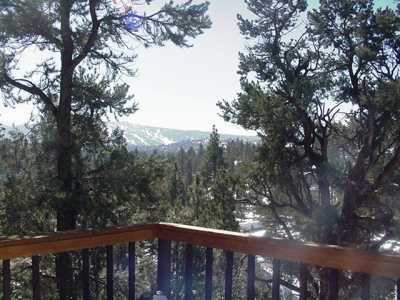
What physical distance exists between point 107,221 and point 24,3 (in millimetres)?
4601

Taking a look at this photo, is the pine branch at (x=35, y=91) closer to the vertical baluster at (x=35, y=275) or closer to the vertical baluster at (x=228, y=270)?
the vertical baluster at (x=35, y=275)

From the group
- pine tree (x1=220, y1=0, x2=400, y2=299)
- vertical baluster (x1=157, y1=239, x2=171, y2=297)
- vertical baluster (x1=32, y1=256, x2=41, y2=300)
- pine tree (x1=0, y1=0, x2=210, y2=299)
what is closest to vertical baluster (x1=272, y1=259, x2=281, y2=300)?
vertical baluster (x1=157, y1=239, x2=171, y2=297)

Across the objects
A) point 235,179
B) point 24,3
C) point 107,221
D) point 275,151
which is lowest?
point 107,221

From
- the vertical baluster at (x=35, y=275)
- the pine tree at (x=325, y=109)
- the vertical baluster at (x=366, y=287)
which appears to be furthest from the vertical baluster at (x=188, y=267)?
the pine tree at (x=325, y=109)

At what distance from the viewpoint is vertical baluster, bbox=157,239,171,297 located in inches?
107

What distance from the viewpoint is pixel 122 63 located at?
400 inches

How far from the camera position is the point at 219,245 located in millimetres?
2320

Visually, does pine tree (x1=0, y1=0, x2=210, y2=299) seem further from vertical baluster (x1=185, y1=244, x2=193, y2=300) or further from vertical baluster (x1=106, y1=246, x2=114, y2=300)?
vertical baluster (x1=185, y1=244, x2=193, y2=300)

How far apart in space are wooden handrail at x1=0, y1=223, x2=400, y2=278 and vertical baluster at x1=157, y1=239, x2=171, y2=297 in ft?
0.23

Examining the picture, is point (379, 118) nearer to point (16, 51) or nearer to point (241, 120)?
point (241, 120)

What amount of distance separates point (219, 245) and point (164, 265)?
59 cm

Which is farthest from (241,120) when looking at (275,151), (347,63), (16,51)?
(16,51)

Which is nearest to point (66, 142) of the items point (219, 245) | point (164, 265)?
point (164, 265)

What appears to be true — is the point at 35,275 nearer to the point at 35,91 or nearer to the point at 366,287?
the point at 366,287
